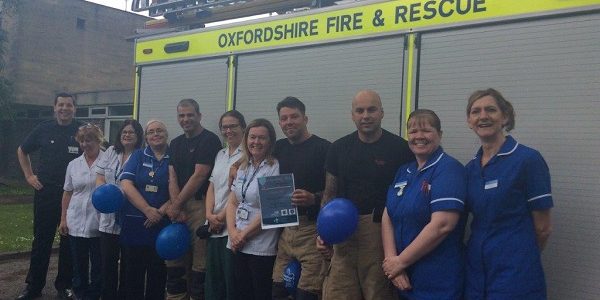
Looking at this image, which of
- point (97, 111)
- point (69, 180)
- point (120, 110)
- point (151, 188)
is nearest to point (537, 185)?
point (151, 188)

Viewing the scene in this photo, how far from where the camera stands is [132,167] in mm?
4594

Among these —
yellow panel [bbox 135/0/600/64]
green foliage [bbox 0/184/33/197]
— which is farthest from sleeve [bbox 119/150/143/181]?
green foliage [bbox 0/184/33/197]

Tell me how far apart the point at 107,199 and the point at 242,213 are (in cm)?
131

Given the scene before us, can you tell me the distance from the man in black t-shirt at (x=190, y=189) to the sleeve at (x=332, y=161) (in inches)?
50.5

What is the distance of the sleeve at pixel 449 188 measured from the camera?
2.76 metres

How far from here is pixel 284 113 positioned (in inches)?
147

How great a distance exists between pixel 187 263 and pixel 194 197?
56 cm

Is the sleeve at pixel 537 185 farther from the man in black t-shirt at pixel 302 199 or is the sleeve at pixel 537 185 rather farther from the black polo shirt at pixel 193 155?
the black polo shirt at pixel 193 155

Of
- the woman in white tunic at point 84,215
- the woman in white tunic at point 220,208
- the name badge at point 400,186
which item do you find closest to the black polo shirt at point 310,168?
the woman in white tunic at point 220,208

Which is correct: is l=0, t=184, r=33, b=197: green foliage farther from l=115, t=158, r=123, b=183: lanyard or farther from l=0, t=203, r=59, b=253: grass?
l=115, t=158, r=123, b=183: lanyard

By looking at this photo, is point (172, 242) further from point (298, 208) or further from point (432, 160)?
point (432, 160)

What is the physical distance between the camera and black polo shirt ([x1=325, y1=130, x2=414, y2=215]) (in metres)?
3.25

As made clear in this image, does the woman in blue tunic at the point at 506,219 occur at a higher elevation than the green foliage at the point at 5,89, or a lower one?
lower

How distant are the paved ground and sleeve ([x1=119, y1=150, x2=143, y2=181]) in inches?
76.7
